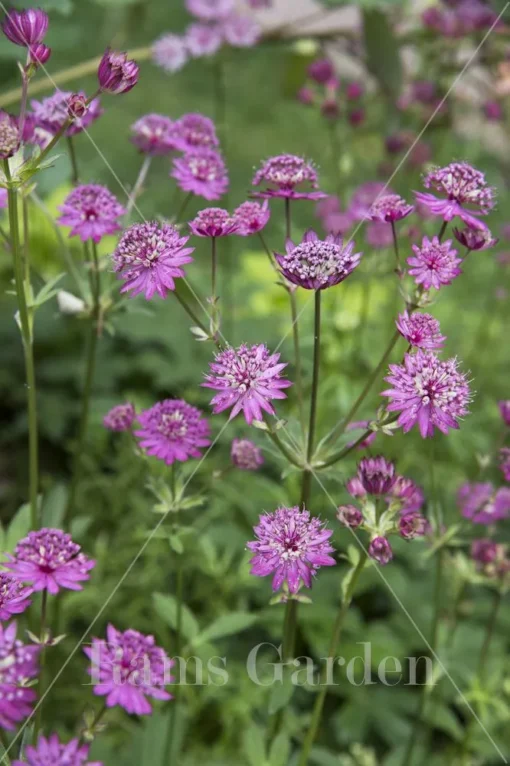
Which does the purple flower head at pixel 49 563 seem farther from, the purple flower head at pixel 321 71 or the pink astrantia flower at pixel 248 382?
the purple flower head at pixel 321 71

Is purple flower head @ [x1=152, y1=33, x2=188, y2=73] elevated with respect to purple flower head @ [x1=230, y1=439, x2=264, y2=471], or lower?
elevated

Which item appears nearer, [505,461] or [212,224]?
[212,224]

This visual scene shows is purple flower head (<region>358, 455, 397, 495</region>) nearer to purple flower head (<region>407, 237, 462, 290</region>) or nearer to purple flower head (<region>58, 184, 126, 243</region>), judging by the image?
purple flower head (<region>407, 237, 462, 290</region>)

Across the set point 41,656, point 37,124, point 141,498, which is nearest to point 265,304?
point 141,498

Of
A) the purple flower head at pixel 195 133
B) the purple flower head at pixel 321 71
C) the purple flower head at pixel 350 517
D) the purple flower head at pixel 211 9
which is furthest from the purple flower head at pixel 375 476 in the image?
A: the purple flower head at pixel 211 9

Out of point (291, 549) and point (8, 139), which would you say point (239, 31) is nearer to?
point (8, 139)

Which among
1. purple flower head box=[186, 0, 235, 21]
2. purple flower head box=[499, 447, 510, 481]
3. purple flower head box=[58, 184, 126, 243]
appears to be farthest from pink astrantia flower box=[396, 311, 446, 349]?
purple flower head box=[186, 0, 235, 21]

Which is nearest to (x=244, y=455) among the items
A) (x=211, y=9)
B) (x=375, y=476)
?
(x=375, y=476)
